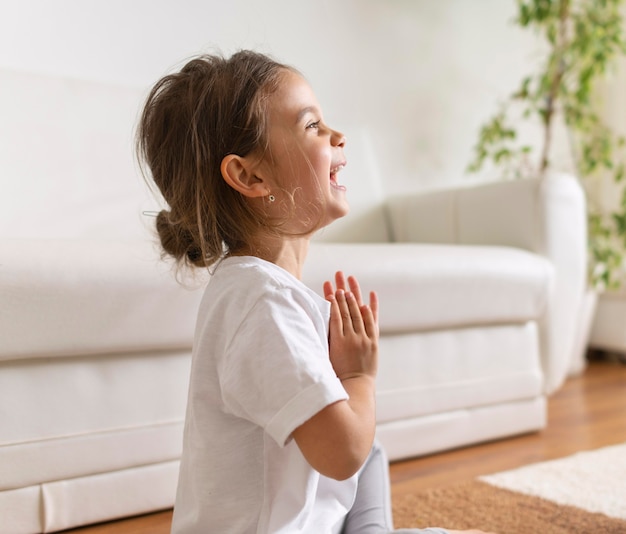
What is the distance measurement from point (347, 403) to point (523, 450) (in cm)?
99

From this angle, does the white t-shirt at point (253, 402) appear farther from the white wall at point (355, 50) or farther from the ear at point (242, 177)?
the white wall at point (355, 50)

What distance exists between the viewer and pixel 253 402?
68cm

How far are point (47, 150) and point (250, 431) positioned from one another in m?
1.10

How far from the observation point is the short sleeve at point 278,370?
0.65 metres

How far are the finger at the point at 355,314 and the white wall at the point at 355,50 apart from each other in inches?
49.7

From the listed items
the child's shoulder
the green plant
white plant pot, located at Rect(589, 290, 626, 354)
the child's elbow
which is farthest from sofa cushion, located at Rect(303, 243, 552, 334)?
white plant pot, located at Rect(589, 290, 626, 354)

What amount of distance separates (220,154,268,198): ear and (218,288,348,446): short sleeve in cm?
14

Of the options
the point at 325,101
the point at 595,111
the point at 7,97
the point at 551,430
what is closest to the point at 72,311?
the point at 7,97

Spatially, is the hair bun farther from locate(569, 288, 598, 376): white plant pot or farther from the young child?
locate(569, 288, 598, 376): white plant pot

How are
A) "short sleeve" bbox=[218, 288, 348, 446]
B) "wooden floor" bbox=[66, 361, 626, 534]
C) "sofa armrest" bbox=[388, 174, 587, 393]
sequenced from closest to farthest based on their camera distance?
"short sleeve" bbox=[218, 288, 348, 446] → "wooden floor" bbox=[66, 361, 626, 534] → "sofa armrest" bbox=[388, 174, 587, 393]

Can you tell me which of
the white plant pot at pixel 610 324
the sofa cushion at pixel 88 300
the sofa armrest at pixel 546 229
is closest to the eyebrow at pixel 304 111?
the sofa cushion at pixel 88 300

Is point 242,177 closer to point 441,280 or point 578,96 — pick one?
point 441,280

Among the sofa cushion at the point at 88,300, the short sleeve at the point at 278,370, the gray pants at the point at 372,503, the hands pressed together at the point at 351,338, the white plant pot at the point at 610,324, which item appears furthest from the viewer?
the white plant pot at the point at 610,324

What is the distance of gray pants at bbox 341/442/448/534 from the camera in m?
0.91
